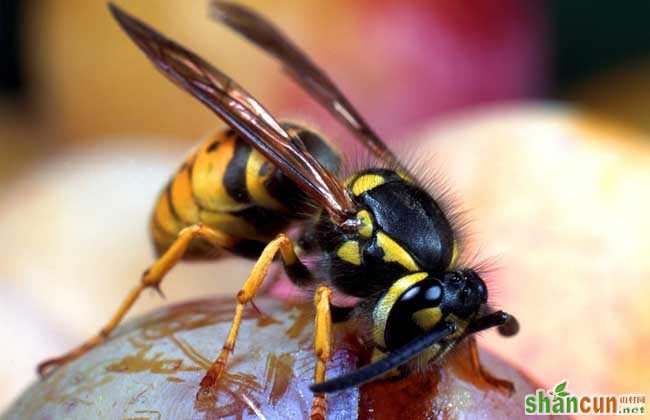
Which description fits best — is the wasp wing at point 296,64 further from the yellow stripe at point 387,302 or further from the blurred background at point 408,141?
the yellow stripe at point 387,302

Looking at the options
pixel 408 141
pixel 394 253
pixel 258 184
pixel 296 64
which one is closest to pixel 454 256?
pixel 394 253

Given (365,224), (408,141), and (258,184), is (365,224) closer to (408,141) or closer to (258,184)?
(258,184)

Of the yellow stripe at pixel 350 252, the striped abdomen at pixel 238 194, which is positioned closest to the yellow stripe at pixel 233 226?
the striped abdomen at pixel 238 194

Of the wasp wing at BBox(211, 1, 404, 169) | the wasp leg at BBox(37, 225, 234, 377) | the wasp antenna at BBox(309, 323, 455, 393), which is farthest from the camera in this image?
the wasp wing at BBox(211, 1, 404, 169)

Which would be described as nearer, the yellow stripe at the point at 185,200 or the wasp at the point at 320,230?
the wasp at the point at 320,230

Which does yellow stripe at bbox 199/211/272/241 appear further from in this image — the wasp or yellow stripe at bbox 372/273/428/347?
yellow stripe at bbox 372/273/428/347

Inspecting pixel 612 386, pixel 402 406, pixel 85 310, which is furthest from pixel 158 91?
pixel 402 406

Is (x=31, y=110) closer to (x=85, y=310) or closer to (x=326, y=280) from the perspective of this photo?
(x=85, y=310)

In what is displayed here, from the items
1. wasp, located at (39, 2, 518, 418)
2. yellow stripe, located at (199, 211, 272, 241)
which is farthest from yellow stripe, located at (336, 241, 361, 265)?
yellow stripe, located at (199, 211, 272, 241)
